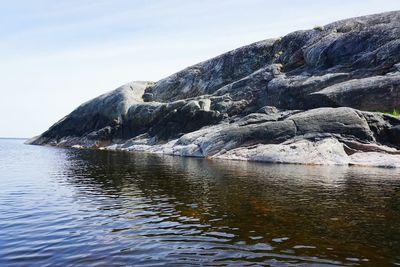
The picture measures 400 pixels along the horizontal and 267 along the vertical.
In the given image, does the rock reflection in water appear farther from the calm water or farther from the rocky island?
the rocky island

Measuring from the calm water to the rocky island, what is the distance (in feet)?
68.8

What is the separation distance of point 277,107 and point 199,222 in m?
61.1

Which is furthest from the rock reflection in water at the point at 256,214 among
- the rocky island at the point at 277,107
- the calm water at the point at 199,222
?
the rocky island at the point at 277,107

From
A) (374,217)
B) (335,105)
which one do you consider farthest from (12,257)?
(335,105)

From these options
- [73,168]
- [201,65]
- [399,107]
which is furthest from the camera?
[201,65]

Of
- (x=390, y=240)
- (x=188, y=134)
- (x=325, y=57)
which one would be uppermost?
(x=325, y=57)

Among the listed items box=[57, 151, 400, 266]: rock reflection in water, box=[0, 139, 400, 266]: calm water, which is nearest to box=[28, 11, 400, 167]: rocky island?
box=[57, 151, 400, 266]: rock reflection in water

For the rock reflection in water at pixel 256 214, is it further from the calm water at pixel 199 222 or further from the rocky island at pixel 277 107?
the rocky island at pixel 277 107

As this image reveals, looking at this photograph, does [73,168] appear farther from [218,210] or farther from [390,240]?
[390,240]

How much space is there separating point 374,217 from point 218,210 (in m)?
8.44

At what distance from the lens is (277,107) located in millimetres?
76812

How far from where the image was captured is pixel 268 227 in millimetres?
17688

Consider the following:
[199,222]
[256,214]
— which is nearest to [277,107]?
[256,214]

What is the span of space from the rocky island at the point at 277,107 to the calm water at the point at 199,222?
68.8 ft
